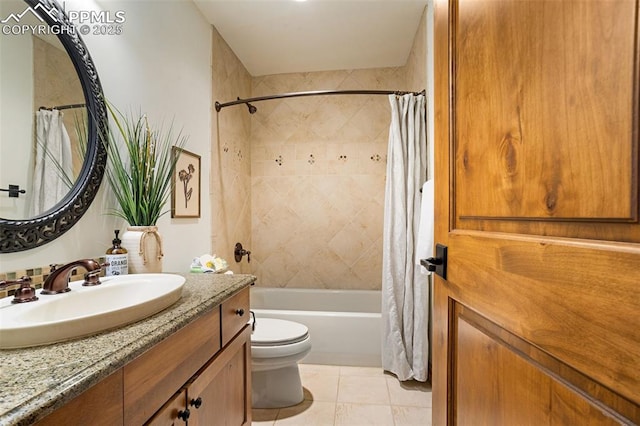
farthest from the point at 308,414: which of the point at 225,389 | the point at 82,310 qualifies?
the point at 82,310

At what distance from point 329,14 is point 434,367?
Result: 2253 mm

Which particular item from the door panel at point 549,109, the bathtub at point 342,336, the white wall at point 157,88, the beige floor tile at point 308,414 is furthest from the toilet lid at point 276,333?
the door panel at point 549,109

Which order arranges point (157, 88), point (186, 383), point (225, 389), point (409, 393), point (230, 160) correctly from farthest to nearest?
point (230, 160) → point (409, 393) → point (157, 88) → point (225, 389) → point (186, 383)

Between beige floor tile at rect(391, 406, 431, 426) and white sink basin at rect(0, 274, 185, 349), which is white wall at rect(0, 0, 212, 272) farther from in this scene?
beige floor tile at rect(391, 406, 431, 426)

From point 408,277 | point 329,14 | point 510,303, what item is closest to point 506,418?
point 510,303

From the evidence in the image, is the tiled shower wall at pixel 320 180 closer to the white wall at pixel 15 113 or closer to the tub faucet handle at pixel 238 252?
the tub faucet handle at pixel 238 252

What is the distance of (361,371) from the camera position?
2.20 metres

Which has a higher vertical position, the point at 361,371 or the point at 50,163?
the point at 50,163

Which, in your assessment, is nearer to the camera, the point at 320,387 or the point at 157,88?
the point at 157,88

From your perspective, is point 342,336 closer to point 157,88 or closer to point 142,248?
point 142,248

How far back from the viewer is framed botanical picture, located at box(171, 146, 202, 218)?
1.80 meters

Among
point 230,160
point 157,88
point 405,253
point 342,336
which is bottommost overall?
point 342,336

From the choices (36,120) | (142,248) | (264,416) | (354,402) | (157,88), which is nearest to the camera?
(36,120)

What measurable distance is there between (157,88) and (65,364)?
4.88ft
